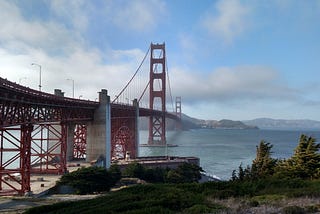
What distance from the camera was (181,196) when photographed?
13.2 meters

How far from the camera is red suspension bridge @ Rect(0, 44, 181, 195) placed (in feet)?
77.1

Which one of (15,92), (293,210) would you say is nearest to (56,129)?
(15,92)

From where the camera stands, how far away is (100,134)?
42.6 m

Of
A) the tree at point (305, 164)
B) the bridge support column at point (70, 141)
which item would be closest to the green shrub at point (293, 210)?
the tree at point (305, 164)

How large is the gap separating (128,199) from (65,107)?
20.8m

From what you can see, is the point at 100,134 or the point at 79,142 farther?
the point at 79,142

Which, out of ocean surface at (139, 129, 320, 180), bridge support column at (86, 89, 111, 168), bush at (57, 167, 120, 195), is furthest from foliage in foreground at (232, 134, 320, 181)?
bridge support column at (86, 89, 111, 168)

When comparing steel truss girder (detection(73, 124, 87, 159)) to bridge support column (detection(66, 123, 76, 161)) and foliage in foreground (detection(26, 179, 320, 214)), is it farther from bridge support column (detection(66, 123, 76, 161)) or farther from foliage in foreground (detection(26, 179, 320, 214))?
foliage in foreground (detection(26, 179, 320, 214))

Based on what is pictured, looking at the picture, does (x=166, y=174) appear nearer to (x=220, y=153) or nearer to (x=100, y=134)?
(x=100, y=134)

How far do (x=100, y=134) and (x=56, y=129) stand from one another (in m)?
5.53

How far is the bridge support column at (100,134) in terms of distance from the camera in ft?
140

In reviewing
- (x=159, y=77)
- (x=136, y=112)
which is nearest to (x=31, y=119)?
(x=136, y=112)

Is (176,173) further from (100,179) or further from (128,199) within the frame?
(128,199)

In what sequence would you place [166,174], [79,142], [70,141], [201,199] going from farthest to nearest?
[79,142]
[70,141]
[166,174]
[201,199]
